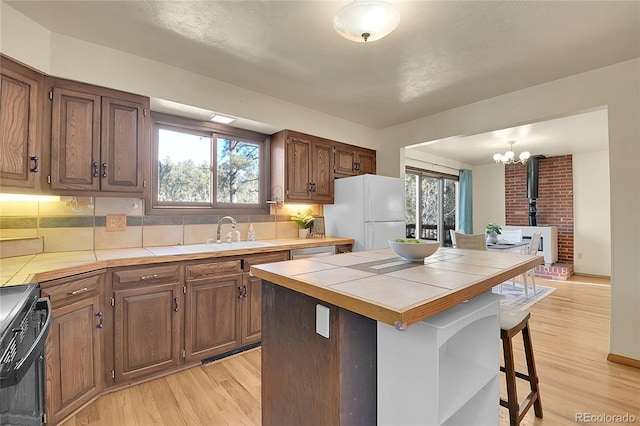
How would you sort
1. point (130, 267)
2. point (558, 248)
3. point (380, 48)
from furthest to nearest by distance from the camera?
point (558, 248)
point (380, 48)
point (130, 267)

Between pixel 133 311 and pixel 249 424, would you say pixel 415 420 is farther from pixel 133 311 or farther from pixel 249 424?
pixel 133 311

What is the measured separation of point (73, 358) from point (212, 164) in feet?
6.33

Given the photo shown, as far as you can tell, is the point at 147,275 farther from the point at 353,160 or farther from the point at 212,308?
the point at 353,160

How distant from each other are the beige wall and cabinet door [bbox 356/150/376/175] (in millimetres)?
1319

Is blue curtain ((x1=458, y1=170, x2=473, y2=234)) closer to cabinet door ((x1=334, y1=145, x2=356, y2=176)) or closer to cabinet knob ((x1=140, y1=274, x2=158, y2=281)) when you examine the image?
cabinet door ((x1=334, y1=145, x2=356, y2=176))

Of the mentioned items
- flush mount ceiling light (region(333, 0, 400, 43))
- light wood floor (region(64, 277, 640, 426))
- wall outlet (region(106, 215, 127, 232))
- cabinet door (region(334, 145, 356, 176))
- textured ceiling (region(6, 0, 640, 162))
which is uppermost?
textured ceiling (region(6, 0, 640, 162))

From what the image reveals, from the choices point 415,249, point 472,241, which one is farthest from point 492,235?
point 415,249

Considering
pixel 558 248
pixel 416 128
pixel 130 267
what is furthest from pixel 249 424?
pixel 558 248

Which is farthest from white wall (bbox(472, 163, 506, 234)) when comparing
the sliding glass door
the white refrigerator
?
the white refrigerator

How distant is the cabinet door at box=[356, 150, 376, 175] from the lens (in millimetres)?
4051

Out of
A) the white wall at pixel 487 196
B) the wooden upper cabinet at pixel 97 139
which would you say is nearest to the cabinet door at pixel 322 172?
the wooden upper cabinet at pixel 97 139

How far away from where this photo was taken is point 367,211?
339cm

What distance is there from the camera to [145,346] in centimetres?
208

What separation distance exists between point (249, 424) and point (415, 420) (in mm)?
1132
